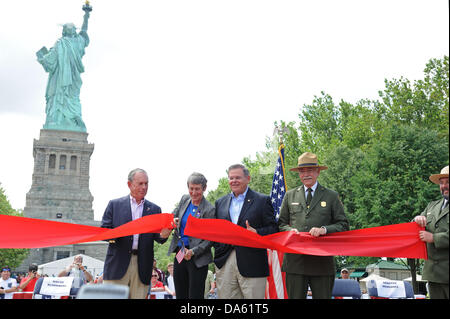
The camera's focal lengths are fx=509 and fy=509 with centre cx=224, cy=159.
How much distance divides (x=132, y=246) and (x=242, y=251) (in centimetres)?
154

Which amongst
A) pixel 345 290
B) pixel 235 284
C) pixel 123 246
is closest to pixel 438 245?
pixel 235 284

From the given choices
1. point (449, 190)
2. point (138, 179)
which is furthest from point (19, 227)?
point (449, 190)

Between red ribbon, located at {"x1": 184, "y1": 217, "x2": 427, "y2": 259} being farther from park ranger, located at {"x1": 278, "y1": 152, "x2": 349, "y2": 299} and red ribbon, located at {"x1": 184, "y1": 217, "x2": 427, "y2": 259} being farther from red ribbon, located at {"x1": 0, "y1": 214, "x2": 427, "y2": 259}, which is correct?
park ranger, located at {"x1": 278, "y1": 152, "x2": 349, "y2": 299}

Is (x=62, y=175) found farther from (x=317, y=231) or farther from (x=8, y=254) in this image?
(x=317, y=231)

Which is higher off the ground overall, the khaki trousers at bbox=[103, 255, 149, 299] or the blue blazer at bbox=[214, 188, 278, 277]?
the blue blazer at bbox=[214, 188, 278, 277]

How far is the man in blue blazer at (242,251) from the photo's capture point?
6848 millimetres

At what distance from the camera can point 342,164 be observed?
3678 cm

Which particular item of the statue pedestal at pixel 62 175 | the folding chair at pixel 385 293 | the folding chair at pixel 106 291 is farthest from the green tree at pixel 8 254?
the folding chair at pixel 106 291

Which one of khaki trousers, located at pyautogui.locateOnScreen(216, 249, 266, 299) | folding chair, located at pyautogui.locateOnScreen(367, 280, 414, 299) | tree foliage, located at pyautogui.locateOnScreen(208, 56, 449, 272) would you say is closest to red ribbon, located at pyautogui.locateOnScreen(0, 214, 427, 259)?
khaki trousers, located at pyautogui.locateOnScreen(216, 249, 266, 299)

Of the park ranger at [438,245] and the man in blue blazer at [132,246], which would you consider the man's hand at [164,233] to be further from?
the park ranger at [438,245]

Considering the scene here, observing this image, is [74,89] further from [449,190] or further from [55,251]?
[449,190]

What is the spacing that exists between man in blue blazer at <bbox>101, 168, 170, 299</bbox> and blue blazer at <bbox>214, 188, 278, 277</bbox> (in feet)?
2.79

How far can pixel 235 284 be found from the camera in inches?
274

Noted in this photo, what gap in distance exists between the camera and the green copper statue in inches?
2911
